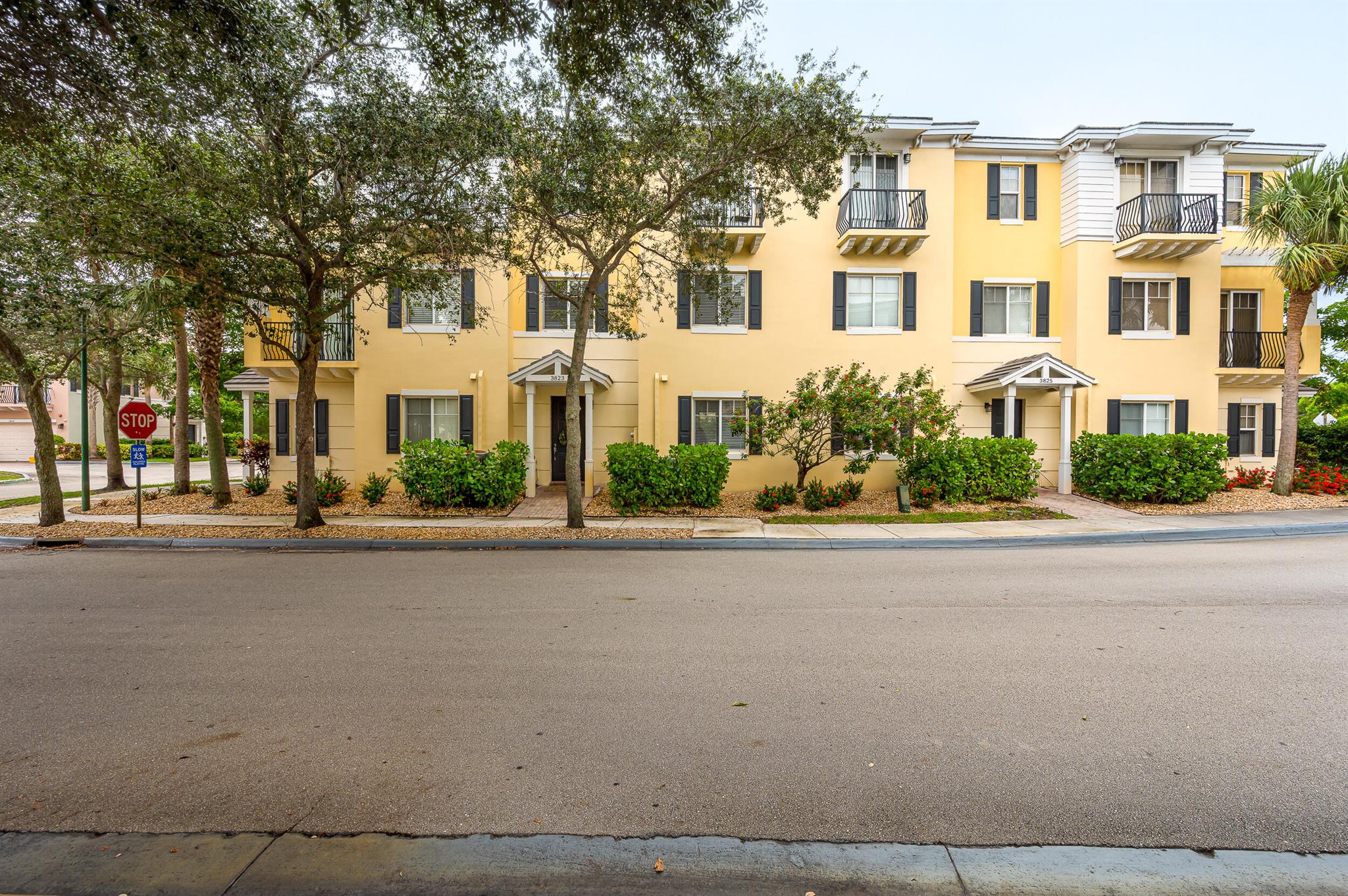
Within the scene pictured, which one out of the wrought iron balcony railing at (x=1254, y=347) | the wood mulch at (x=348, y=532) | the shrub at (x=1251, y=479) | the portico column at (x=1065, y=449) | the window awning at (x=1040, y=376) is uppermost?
the wrought iron balcony railing at (x=1254, y=347)

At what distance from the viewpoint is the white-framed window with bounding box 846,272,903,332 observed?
54.9 feet

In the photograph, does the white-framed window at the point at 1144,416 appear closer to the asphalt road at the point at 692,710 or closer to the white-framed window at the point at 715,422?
the white-framed window at the point at 715,422

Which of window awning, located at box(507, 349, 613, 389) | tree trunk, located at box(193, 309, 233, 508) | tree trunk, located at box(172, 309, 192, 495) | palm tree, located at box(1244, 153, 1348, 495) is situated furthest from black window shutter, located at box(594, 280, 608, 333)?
palm tree, located at box(1244, 153, 1348, 495)

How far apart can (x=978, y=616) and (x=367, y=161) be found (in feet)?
34.6

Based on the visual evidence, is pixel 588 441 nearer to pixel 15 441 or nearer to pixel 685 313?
pixel 685 313

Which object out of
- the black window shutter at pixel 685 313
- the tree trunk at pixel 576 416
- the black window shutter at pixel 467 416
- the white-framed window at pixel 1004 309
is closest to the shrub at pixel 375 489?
the black window shutter at pixel 467 416

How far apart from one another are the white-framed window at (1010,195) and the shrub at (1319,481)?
9527mm

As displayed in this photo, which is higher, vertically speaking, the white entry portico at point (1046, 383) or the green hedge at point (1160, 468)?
the white entry portico at point (1046, 383)

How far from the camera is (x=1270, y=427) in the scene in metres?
18.0

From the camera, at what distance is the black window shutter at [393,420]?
53.6 ft

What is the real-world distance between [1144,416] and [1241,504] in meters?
3.64

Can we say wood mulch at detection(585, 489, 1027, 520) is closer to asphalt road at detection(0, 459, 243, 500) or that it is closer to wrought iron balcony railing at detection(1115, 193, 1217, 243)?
wrought iron balcony railing at detection(1115, 193, 1217, 243)

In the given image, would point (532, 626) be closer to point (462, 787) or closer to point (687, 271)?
point (462, 787)

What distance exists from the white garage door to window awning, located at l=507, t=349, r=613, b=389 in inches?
1703
